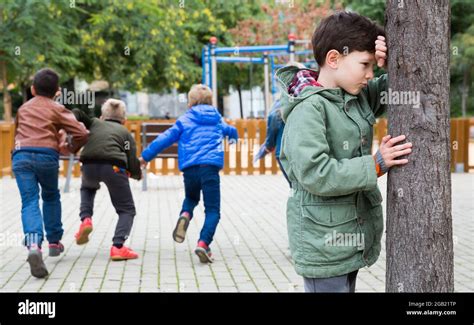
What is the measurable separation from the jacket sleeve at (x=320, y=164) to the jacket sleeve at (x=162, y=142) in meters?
4.46

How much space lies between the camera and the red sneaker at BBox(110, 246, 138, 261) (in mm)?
7348

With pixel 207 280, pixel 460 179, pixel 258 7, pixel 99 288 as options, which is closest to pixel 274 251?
pixel 207 280

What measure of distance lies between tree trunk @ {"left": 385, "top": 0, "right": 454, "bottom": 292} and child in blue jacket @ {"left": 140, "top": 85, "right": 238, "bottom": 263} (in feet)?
13.9

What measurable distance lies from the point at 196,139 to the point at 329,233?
438cm

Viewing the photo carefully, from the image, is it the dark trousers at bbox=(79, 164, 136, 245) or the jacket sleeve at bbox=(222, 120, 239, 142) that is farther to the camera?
the jacket sleeve at bbox=(222, 120, 239, 142)

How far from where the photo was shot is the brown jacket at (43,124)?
678 cm

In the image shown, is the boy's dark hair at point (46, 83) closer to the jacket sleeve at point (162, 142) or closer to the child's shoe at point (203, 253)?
the jacket sleeve at point (162, 142)

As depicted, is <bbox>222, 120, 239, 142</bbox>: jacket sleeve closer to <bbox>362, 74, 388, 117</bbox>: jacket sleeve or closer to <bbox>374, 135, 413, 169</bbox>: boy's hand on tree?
<bbox>362, 74, 388, 117</bbox>: jacket sleeve

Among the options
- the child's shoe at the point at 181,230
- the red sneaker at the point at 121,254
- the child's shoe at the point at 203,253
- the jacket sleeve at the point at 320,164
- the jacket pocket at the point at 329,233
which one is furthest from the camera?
the red sneaker at the point at 121,254

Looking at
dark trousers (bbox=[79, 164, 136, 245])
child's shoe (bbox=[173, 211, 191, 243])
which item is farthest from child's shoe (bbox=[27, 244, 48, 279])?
child's shoe (bbox=[173, 211, 191, 243])

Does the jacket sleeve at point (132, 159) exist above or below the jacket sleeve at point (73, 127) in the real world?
below

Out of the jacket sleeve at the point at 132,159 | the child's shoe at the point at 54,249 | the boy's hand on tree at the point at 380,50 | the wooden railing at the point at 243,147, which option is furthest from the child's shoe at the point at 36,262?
the wooden railing at the point at 243,147

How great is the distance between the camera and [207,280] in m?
6.41

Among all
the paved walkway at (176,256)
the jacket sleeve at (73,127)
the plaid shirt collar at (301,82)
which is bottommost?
the paved walkway at (176,256)
